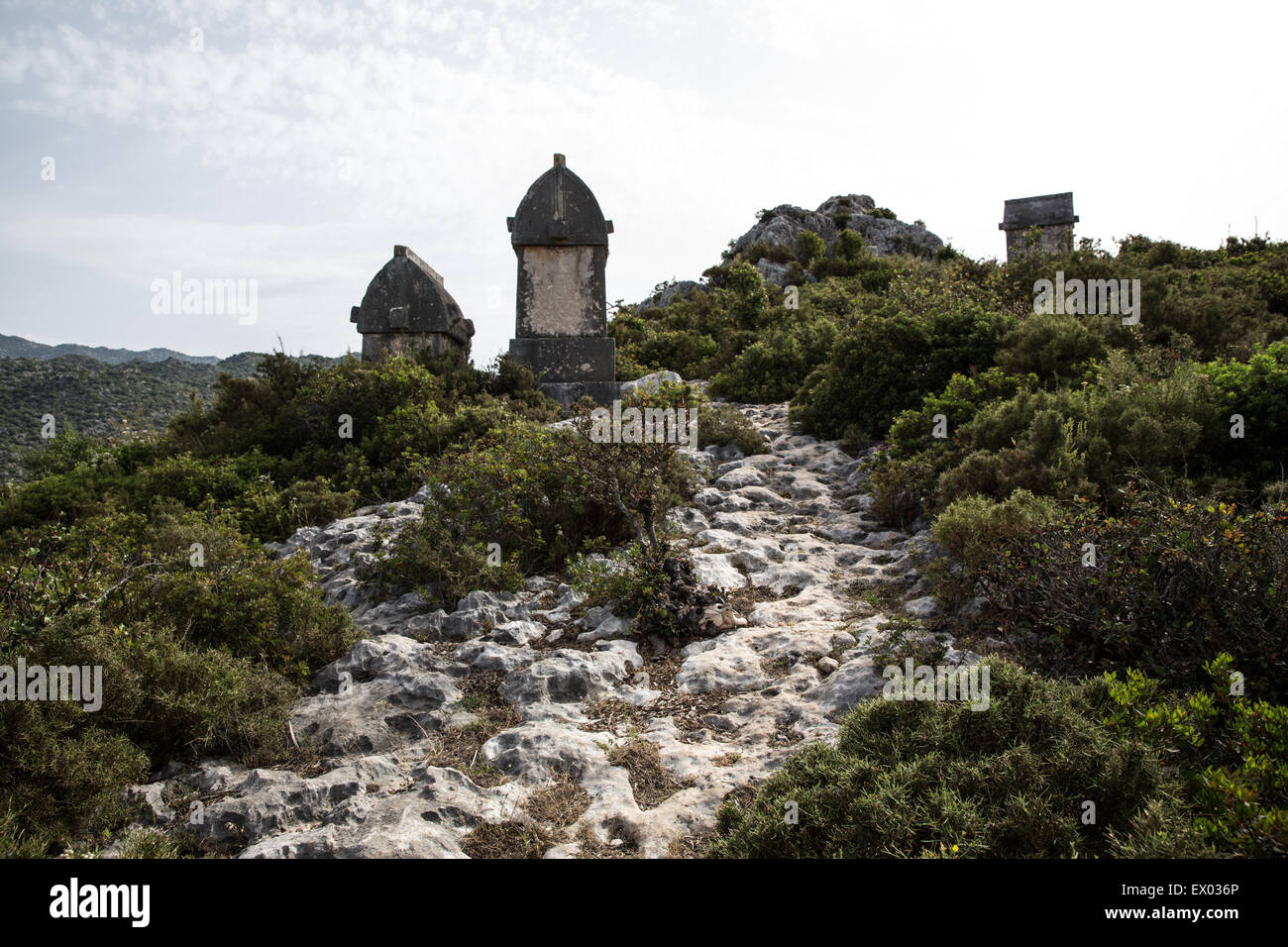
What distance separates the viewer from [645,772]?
397 cm

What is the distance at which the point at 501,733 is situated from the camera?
14.1 ft

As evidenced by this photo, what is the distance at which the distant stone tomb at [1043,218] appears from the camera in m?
25.3

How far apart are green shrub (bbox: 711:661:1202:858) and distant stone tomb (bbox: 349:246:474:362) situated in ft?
43.8

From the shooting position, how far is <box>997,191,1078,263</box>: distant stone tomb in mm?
25297

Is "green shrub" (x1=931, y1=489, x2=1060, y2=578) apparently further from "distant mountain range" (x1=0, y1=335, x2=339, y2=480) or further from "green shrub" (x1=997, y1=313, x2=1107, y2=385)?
"distant mountain range" (x1=0, y1=335, x2=339, y2=480)

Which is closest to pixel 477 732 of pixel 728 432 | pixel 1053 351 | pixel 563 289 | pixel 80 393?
pixel 728 432

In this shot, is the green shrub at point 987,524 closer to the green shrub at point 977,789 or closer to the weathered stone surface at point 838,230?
the green shrub at point 977,789

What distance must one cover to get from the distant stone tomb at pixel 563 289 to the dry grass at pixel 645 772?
10430 millimetres

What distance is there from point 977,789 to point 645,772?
1.65 m

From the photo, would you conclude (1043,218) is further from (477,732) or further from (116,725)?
(116,725)

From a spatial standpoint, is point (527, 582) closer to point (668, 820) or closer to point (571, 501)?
point (571, 501)

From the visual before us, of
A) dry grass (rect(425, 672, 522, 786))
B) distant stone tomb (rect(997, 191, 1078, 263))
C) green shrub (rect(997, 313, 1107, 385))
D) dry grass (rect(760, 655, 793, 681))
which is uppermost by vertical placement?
distant stone tomb (rect(997, 191, 1078, 263))

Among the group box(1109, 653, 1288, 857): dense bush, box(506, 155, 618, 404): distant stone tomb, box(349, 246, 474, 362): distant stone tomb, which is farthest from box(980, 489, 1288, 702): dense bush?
box(349, 246, 474, 362): distant stone tomb

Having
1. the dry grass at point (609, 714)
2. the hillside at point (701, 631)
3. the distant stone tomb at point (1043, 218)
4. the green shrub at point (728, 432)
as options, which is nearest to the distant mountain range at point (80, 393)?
the hillside at point (701, 631)
